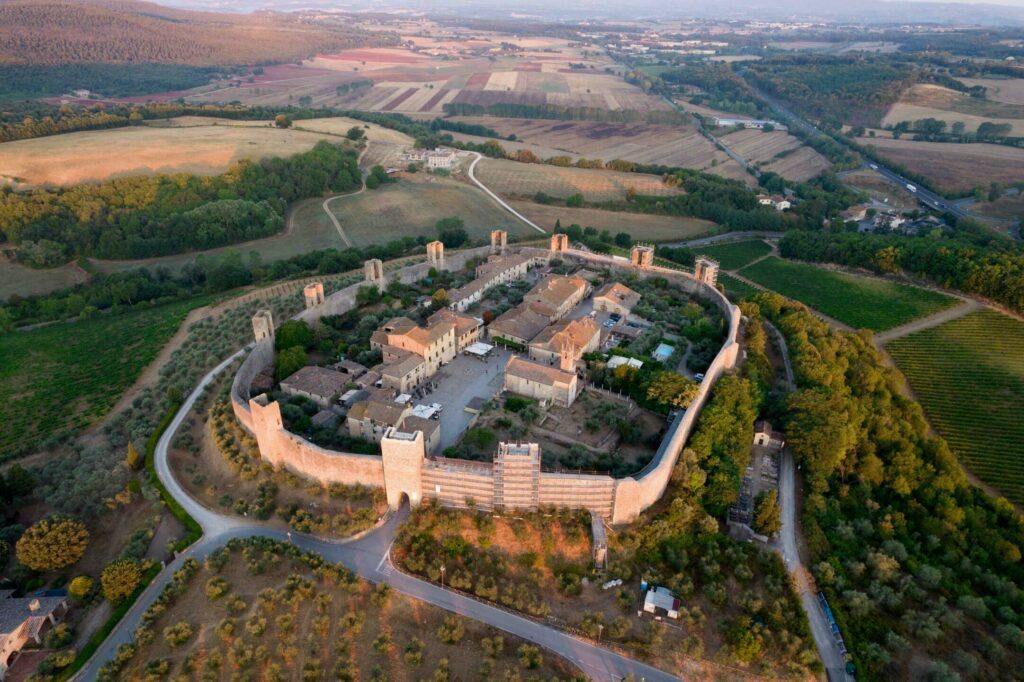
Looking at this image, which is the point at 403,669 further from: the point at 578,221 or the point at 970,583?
the point at 578,221

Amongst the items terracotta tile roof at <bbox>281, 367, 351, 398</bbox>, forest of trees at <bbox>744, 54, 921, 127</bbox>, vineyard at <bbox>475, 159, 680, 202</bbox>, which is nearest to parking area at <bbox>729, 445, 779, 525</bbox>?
terracotta tile roof at <bbox>281, 367, 351, 398</bbox>

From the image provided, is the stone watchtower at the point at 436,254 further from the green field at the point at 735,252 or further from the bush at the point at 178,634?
the bush at the point at 178,634

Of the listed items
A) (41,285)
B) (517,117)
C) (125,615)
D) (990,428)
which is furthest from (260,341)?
(517,117)

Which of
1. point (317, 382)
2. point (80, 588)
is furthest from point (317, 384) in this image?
point (80, 588)

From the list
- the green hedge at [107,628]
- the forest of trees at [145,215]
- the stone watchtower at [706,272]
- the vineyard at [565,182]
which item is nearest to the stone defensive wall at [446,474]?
the green hedge at [107,628]

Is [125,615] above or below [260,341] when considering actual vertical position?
below

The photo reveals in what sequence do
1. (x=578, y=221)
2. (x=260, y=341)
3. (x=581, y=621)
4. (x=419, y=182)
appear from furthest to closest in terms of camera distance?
(x=419, y=182) → (x=578, y=221) → (x=260, y=341) → (x=581, y=621)

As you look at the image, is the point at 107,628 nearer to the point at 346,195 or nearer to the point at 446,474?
the point at 446,474
